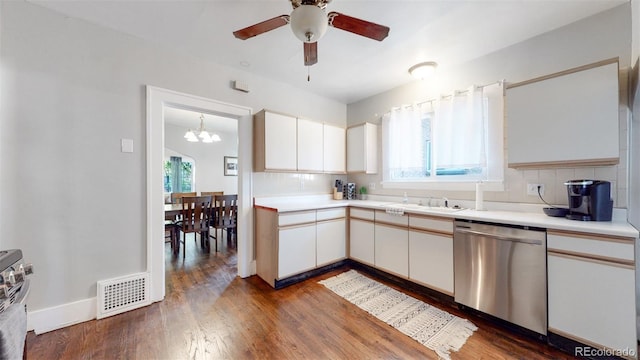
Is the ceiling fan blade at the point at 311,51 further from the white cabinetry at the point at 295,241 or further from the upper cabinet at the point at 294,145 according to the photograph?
the white cabinetry at the point at 295,241

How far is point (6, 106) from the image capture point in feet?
5.66

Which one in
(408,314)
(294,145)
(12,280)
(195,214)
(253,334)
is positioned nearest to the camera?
(12,280)

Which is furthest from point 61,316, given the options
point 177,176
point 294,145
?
point 177,176

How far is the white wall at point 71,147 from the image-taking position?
1762 millimetres

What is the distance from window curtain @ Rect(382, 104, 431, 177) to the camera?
305 cm

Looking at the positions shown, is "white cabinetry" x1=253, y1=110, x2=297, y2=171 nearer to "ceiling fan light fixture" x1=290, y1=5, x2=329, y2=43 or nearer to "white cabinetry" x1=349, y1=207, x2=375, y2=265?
"white cabinetry" x1=349, y1=207, x2=375, y2=265

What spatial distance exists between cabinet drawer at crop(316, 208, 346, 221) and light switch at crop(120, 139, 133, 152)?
2026 millimetres

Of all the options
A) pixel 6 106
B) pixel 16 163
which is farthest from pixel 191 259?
pixel 6 106

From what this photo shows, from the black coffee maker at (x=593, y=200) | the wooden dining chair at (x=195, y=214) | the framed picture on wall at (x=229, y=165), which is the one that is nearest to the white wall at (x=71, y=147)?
the wooden dining chair at (x=195, y=214)

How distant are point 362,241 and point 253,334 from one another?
5.44 ft

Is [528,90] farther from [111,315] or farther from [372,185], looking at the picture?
[111,315]

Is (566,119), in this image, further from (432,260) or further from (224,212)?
(224,212)

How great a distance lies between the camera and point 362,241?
9.82 ft

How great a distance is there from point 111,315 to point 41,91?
196 cm
